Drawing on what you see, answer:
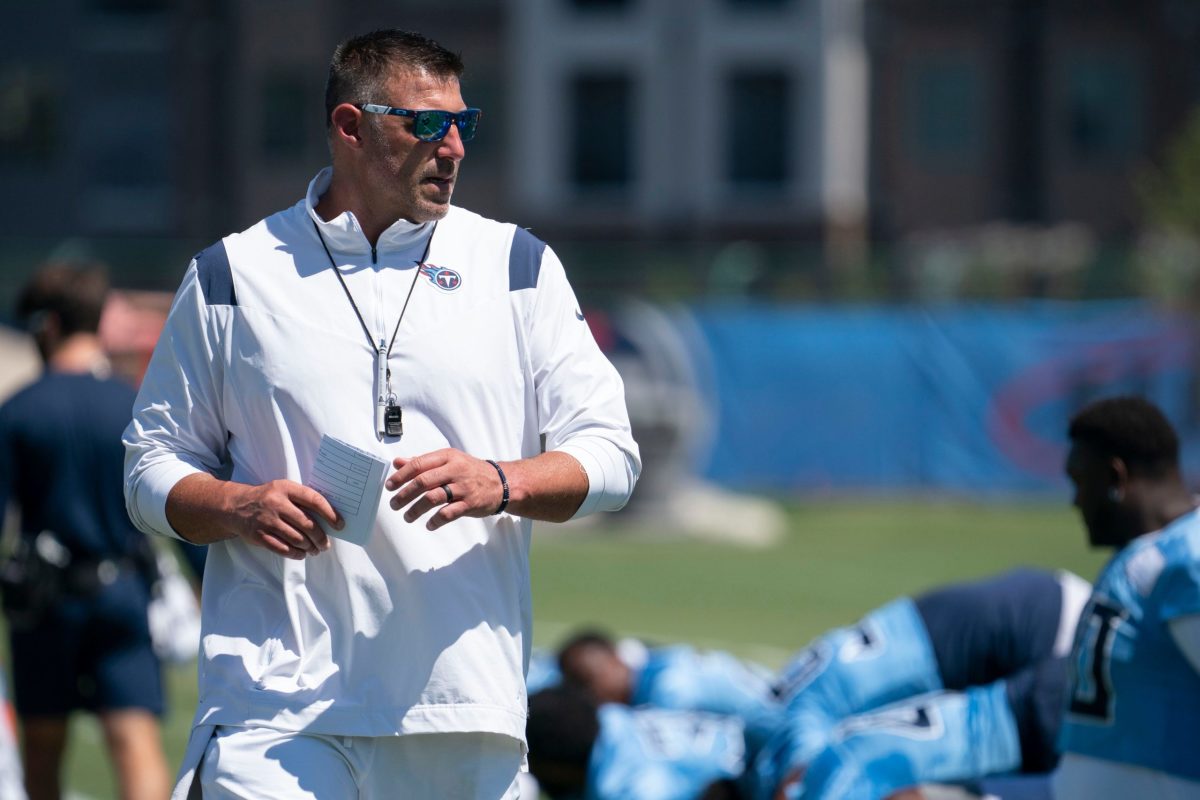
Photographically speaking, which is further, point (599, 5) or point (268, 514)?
point (599, 5)

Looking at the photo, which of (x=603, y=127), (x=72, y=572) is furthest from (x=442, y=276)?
(x=603, y=127)

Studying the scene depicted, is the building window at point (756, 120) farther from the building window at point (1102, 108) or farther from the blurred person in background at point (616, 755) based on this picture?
the blurred person in background at point (616, 755)

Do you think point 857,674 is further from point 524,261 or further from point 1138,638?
point 524,261

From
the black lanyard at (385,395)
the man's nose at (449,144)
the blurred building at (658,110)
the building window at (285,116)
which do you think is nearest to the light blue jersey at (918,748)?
the black lanyard at (385,395)

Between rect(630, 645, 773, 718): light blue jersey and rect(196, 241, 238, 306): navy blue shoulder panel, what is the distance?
13.4ft

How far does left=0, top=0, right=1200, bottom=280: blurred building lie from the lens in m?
38.1

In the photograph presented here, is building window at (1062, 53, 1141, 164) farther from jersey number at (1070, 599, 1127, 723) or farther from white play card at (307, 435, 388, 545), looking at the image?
white play card at (307, 435, 388, 545)

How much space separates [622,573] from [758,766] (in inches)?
408

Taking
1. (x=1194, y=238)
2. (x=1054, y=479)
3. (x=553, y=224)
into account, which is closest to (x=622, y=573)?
(x=1054, y=479)

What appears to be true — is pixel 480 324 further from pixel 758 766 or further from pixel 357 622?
pixel 758 766

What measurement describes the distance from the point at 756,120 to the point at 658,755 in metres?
33.1

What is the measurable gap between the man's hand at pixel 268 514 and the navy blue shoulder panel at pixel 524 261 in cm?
63

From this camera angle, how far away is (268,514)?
3422 mm

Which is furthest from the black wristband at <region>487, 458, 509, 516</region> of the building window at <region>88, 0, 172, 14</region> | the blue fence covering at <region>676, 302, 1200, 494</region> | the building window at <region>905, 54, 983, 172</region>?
the building window at <region>88, 0, 172, 14</region>
